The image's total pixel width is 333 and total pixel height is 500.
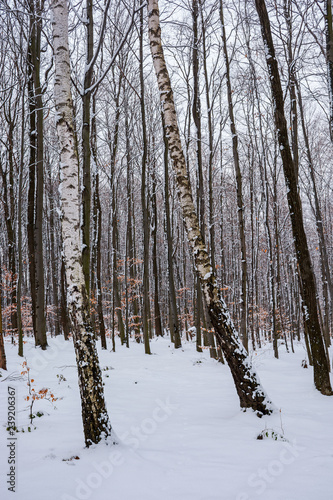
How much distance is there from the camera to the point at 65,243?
345 centimetres

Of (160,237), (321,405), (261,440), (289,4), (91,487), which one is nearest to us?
(91,487)

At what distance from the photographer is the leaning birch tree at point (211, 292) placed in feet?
14.2

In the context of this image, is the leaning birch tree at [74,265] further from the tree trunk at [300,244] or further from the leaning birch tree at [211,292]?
the tree trunk at [300,244]

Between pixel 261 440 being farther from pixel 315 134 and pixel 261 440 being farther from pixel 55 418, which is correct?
pixel 315 134

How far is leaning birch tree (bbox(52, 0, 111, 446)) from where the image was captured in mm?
3283

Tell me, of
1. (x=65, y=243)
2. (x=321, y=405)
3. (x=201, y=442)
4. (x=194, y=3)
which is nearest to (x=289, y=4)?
(x=194, y=3)

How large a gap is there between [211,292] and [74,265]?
2.04 metres

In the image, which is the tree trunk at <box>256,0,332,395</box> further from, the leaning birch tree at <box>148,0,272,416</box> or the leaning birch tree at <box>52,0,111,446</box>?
the leaning birch tree at <box>52,0,111,446</box>

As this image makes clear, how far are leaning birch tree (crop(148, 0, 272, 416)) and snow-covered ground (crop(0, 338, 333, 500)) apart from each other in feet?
1.06

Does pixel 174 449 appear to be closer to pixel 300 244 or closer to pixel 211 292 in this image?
pixel 211 292

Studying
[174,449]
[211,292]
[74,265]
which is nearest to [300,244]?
[211,292]

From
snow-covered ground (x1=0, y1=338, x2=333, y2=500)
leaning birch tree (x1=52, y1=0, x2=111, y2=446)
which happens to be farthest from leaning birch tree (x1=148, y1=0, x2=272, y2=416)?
leaning birch tree (x1=52, y1=0, x2=111, y2=446)

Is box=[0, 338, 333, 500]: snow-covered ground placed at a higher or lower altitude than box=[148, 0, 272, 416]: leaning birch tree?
lower

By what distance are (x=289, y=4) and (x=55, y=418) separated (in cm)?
1032
